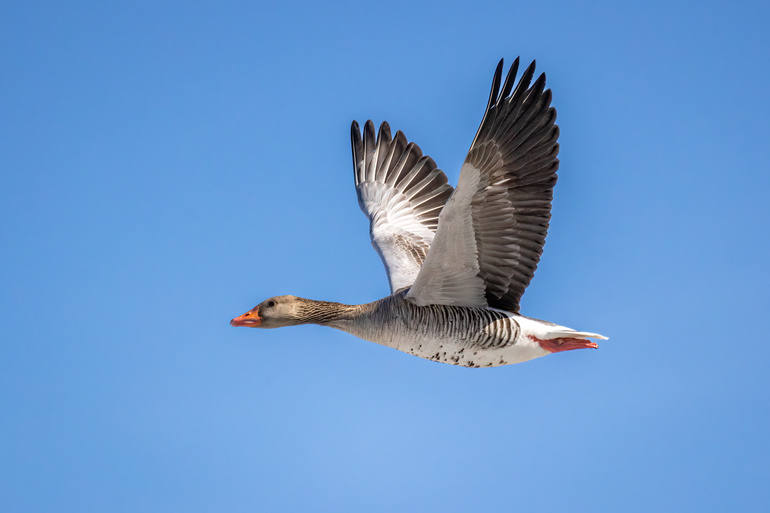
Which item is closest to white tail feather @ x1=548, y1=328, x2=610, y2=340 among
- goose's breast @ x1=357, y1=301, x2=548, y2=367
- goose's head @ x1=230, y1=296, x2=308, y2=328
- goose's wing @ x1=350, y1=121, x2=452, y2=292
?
goose's breast @ x1=357, y1=301, x2=548, y2=367

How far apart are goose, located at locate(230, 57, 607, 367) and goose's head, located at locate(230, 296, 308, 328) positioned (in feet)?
0.04

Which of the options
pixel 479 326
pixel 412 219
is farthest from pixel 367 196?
pixel 479 326

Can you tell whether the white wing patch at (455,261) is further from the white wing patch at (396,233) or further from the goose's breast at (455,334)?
the white wing patch at (396,233)

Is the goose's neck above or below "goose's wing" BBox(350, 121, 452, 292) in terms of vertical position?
below

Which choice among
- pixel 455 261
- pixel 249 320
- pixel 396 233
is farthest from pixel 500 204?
pixel 249 320

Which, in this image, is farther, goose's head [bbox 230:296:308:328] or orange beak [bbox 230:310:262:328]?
orange beak [bbox 230:310:262:328]

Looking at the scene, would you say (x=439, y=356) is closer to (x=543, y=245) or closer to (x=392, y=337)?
(x=392, y=337)

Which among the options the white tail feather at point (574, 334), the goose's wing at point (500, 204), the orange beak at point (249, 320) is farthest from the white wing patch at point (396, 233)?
the white tail feather at point (574, 334)

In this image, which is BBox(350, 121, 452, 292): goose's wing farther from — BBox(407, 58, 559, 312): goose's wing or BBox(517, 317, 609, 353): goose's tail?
BBox(517, 317, 609, 353): goose's tail

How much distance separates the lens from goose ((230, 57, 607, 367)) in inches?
326

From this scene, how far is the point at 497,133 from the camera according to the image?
834cm

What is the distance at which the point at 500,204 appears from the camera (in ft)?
27.9

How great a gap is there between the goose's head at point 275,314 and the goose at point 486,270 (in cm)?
1

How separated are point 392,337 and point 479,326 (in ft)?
3.35
